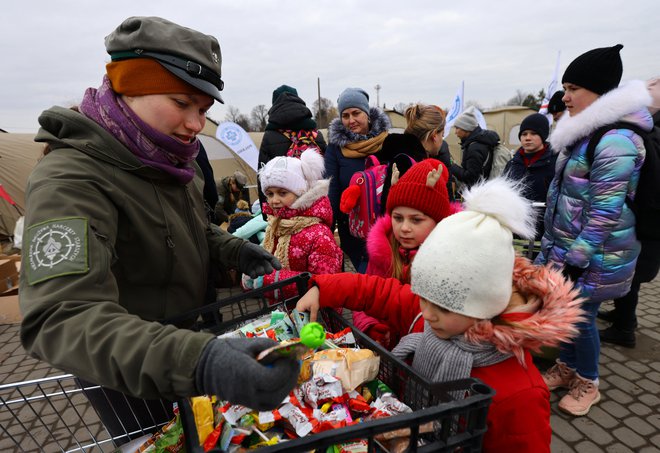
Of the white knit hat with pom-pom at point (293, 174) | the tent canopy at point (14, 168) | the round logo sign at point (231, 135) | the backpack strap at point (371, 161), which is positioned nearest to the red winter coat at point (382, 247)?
the white knit hat with pom-pom at point (293, 174)

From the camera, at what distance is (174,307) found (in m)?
1.47

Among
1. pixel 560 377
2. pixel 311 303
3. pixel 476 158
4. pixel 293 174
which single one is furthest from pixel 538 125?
pixel 311 303

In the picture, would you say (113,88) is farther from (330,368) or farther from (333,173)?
(333,173)

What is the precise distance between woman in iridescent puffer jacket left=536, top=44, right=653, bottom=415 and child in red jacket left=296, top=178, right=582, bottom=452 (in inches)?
51.9

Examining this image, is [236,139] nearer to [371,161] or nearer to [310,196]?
[371,161]

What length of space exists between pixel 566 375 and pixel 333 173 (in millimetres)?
2778

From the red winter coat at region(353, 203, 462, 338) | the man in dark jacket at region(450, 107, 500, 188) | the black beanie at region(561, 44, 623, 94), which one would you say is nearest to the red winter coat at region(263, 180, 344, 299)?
the red winter coat at region(353, 203, 462, 338)

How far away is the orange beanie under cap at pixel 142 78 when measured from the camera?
128cm

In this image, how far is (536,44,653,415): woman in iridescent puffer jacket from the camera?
2270 millimetres

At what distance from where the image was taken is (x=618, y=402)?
2.87 meters

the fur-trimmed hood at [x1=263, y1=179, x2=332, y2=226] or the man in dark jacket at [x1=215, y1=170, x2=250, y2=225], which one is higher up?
the fur-trimmed hood at [x1=263, y1=179, x2=332, y2=226]

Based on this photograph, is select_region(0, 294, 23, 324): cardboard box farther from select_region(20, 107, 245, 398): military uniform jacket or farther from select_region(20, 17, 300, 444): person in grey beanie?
select_region(20, 107, 245, 398): military uniform jacket

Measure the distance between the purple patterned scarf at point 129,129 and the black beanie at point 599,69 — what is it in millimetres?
2710

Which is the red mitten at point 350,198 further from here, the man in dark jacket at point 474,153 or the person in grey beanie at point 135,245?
the man in dark jacket at point 474,153
